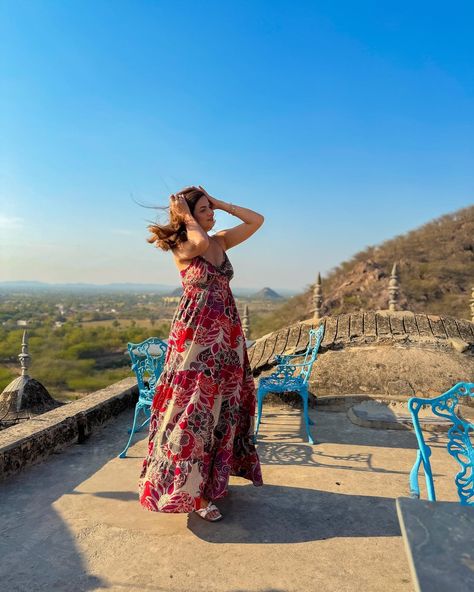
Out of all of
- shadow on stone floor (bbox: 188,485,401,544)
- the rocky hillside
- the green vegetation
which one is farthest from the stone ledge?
the green vegetation

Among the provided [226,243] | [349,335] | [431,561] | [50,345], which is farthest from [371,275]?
[50,345]

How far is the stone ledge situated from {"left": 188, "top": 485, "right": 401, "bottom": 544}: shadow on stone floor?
1.50 m

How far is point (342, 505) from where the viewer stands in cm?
298

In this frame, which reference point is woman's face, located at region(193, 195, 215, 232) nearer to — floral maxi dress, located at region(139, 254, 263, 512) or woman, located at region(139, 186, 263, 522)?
woman, located at region(139, 186, 263, 522)

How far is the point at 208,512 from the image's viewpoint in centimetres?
276

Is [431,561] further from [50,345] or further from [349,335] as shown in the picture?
[50,345]

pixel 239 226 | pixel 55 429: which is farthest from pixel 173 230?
pixel 55 429

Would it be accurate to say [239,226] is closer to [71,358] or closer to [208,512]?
Answer: [208,512]

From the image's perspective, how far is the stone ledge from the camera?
3453mm

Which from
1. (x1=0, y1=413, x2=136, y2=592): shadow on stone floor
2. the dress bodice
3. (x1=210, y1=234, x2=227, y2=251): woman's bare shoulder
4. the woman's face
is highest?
the woman's face

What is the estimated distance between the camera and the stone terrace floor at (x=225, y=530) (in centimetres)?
221

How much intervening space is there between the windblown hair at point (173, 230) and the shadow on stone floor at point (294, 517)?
68.2 inches

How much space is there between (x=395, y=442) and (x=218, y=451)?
7.15 feet

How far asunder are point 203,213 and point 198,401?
121 cm
